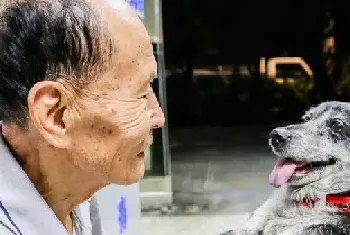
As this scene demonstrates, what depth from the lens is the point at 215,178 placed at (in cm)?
558

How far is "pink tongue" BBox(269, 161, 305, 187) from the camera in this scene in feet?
7.25

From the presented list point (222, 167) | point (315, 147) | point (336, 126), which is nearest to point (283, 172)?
point (315, 147)

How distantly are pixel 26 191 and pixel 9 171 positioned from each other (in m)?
0.03

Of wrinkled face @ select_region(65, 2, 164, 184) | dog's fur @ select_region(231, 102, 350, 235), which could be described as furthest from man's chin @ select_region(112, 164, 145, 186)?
→ dog's fur @ select_region(231, 102, 350, 235)

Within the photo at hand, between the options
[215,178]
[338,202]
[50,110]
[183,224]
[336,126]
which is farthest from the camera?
[215,178]

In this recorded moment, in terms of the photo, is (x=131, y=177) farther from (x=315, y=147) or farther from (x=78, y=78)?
(x=315, y=147)

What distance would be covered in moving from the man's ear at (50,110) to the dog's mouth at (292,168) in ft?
5.07

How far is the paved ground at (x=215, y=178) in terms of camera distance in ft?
13.9

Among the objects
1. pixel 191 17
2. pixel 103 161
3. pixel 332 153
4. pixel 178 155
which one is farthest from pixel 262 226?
pixel 191 17

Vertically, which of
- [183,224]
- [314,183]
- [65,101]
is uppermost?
[65,101]

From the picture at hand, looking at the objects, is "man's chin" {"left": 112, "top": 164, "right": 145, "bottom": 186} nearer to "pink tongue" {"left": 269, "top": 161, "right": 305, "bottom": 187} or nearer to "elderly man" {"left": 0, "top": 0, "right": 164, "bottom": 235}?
"elderly man" {"left": 0, "top": 0, "right": 164, "bottom": 235}

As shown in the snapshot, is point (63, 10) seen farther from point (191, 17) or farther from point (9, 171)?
point (191, 17)

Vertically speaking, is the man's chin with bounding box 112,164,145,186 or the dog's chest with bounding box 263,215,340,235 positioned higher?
the man's chin with bounding box 112,164,145,186

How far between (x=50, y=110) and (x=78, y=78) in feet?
0.16
